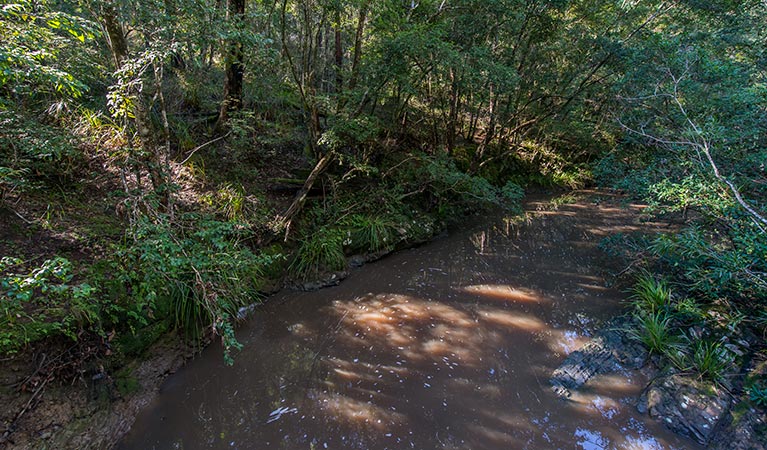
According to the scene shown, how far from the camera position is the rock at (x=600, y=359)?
137 inches

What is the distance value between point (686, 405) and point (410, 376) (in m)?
2.57

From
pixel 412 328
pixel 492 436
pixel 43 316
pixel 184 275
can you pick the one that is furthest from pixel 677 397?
pixel 43 316

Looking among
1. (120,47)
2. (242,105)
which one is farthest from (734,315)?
(242,105)

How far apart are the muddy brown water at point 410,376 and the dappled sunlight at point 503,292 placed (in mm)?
28

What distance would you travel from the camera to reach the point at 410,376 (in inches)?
137

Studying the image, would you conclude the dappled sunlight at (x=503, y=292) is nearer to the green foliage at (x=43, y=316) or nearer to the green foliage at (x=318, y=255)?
the green foliage at (x=318, y=255)

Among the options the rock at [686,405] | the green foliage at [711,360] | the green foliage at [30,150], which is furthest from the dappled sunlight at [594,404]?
the green foliage at [30,150]

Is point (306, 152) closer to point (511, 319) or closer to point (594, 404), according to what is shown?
point (511, 319)

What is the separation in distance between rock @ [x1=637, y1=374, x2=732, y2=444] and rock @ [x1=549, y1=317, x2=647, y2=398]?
0.36 m

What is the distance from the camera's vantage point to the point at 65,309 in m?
2.81

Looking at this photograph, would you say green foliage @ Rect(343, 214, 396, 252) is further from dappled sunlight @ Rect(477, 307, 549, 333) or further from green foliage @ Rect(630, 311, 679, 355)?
green foliage @ Rect(630, 311, 679, 355)

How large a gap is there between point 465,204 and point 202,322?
19.7 feet

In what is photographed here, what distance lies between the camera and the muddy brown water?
2.87 meters

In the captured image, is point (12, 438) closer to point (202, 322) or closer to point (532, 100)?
point (202, 322)
